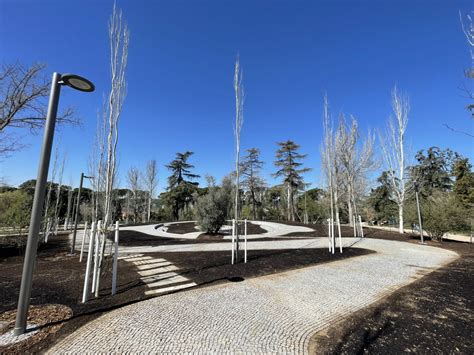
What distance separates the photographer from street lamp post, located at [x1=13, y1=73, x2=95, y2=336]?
2.68 m

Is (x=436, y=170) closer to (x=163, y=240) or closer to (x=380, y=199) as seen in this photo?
(x=380, y=199)

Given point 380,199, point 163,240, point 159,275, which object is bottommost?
point 163,240

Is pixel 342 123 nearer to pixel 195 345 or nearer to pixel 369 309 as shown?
→ pixel 369 309

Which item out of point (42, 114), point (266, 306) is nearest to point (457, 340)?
point (266, 306)

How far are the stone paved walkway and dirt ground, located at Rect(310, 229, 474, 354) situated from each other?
0.24m

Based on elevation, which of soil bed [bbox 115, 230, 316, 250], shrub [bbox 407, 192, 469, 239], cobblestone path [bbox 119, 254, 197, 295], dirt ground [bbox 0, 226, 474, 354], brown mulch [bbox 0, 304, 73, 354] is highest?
shrub [bbox 407, 192, 469, 239]

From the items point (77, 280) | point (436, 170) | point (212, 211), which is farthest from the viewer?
point (436, 170)

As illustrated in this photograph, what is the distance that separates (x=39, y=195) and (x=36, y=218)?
0.99 ft

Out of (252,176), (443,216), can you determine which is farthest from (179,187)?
(443,216)

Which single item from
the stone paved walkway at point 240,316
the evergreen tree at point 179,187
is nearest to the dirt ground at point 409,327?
the stone paved walkway at point 240,316

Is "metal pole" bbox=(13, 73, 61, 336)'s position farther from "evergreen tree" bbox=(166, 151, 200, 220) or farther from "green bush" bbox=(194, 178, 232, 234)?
"evergreen tree" bbox=(166, 151, 200, 220)

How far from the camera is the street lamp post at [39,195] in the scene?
268 cm

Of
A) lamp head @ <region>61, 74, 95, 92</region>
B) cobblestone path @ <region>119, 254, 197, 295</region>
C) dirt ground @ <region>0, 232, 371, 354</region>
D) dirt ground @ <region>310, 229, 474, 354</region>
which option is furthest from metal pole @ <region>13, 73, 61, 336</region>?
dirt ground @ <region>310, 229, 474, 354</region>

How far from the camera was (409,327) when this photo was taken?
303 cm
